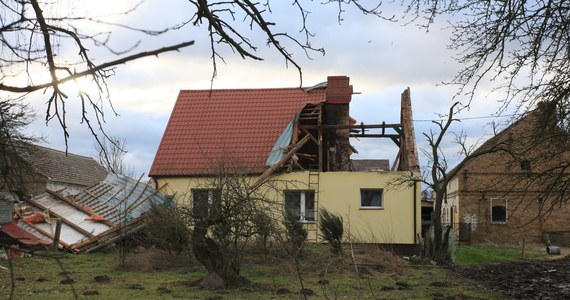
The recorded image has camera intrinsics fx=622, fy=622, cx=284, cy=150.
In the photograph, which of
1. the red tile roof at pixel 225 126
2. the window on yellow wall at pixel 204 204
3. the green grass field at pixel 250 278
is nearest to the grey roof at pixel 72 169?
the red tile roof at pixel 225 126

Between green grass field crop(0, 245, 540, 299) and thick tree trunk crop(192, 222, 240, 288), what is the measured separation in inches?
13.0

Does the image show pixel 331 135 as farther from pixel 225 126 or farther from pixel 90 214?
pixel 90 214

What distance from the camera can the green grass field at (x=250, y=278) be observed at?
40.7 feet

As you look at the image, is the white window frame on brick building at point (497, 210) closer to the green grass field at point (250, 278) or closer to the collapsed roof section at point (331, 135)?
the collapsed roof section at point (331, 135)

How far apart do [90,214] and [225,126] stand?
317 inches

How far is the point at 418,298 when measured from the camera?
1219 centimetres

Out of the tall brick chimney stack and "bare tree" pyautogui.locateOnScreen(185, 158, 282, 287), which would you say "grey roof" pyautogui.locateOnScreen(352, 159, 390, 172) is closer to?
the tall brick chimney stack

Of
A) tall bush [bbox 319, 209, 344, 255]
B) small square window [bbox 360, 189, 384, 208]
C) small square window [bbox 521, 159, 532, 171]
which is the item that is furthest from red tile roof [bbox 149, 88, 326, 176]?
small square window [bbox 521, 159, 532, 171]

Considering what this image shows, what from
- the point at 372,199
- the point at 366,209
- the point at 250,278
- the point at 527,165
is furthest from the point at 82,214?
the point at 527,165

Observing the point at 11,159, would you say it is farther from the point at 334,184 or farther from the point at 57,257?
the point at 334,184

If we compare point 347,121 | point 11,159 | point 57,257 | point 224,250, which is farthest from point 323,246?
point 57,257

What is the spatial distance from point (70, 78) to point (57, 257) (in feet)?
2.39

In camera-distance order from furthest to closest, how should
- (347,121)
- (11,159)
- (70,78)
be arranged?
(347,121)
(11,159)
(70,78)

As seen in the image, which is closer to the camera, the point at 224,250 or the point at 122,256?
the point at 224,250
